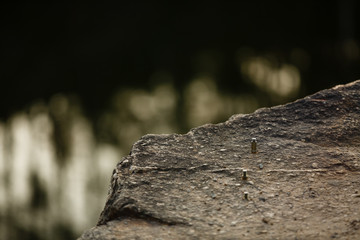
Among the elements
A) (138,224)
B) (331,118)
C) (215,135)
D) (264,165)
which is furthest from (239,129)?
(138,224)

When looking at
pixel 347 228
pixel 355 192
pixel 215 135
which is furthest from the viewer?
pixel 215 135

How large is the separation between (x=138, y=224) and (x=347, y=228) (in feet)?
2.34

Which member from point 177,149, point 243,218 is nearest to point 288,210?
point 243,218

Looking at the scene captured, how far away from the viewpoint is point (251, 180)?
1.85 metres

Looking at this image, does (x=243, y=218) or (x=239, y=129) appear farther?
(x=239, y=129)

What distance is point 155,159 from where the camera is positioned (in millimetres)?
1957

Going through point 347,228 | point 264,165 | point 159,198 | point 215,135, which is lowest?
point 347,228

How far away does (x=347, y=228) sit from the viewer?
1.52 metres

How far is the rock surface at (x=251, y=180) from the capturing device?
62.4 inches

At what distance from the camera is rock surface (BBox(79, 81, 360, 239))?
62.4 inches

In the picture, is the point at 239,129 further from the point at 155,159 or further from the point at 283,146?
the point at 155,159

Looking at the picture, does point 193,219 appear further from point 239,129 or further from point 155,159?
point 239,129

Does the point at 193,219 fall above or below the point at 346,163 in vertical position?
below

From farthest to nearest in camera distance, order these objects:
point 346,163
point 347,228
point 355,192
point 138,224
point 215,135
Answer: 1. point 215,135
2. point 346,163
3. point 355,192
4. point 138,224
5. point 347,228
